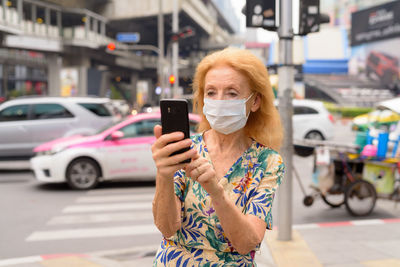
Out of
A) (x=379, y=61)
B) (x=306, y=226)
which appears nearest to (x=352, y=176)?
(x=306, y=226)

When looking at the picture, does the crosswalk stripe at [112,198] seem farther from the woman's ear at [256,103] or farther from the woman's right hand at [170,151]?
the woman's right hand at [170,151]

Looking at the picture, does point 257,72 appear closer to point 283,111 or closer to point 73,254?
point 283,111

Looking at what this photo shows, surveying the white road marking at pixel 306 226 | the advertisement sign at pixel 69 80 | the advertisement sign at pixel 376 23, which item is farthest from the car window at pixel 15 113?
the advertisement sign at pixel 376 23

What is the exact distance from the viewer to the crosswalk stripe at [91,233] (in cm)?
576

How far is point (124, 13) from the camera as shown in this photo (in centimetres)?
4441

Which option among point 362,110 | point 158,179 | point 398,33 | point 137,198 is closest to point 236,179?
point 158,179

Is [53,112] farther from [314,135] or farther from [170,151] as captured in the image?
[170,151]

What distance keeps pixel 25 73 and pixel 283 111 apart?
92.2 metres

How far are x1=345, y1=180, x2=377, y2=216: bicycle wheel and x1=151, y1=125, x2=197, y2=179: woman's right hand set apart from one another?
224 inches

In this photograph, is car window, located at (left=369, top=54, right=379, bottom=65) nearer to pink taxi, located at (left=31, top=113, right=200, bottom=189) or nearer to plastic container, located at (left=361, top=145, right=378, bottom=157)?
pink taxi, located at (left=31, top=113, right=200, bottom=189)

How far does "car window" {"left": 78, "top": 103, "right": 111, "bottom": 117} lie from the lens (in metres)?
11.4

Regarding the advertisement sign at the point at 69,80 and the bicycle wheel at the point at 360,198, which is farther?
the advertisement sign at the point at 69,80

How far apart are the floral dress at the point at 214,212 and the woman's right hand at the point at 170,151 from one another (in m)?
0.33

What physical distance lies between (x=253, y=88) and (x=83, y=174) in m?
7.63
